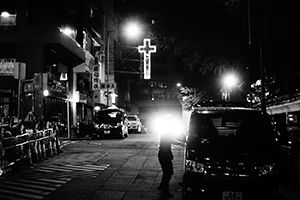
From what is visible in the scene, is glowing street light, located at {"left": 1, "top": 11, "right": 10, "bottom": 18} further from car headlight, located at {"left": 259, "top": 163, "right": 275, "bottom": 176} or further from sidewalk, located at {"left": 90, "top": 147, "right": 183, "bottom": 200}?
car headlight, located at {"left": 259, "top": 163, "right": 275, "bottom": 176}

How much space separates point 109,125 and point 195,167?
21350 mm

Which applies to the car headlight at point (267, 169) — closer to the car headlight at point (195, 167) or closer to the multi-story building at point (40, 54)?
the car headlight at point (195, 167)

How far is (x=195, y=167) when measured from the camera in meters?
6.81

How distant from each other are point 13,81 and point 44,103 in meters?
2.68

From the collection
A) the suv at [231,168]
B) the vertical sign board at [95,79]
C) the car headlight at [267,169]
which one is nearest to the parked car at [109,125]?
the vertical sign board at [95,79]

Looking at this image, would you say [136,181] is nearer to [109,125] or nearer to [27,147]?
[27,147]

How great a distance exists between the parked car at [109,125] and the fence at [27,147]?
32.9ft

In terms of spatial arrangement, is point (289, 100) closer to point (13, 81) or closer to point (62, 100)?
point (13, 81)

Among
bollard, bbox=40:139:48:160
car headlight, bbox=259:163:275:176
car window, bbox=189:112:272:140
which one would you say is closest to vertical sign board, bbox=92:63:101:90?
bollard, bbox=40:139:48:160

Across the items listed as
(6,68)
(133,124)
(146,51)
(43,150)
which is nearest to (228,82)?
(43,150)

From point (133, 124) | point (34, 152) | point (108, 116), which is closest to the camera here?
point (34, 152)

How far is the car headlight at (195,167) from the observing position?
22.1 feet

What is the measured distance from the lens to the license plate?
257 inches

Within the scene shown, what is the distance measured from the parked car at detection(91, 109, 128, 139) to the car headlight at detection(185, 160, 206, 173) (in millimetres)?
20772
